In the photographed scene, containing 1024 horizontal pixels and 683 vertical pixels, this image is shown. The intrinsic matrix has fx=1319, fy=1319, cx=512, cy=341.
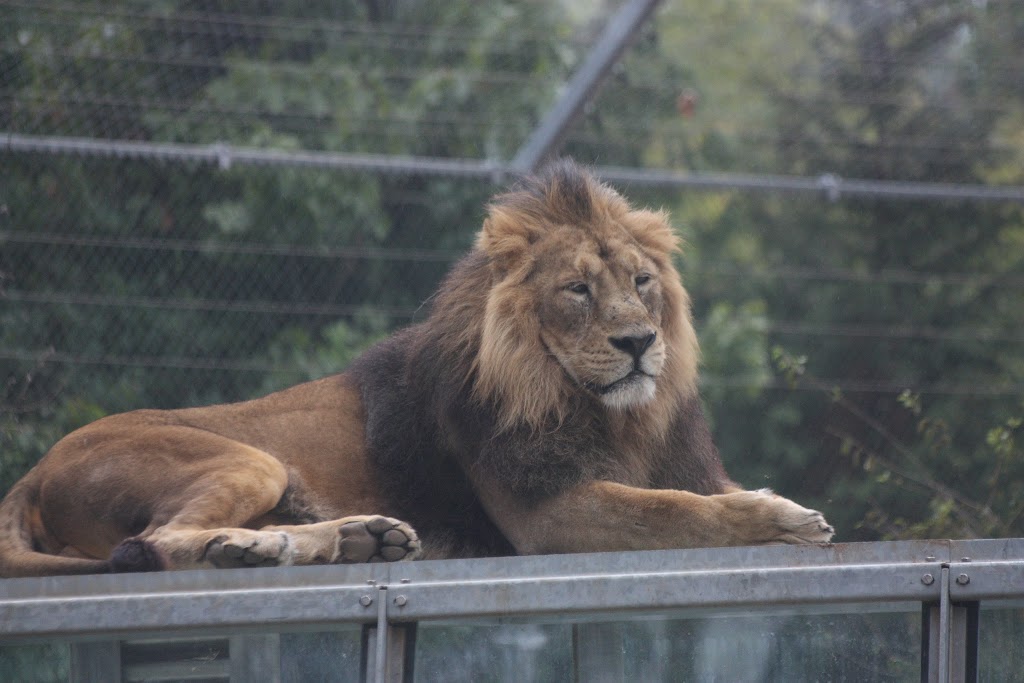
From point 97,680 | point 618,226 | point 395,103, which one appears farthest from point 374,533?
point 395,103

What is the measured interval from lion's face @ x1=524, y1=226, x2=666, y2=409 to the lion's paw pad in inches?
33.9

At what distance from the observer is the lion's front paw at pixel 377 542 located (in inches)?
116

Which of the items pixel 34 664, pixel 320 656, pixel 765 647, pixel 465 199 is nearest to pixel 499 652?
pixel 320 656

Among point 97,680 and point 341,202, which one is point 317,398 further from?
point 341,202

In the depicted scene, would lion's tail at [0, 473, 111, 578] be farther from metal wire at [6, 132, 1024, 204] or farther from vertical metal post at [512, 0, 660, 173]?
vertical metal post at [512, 0, 660, 173]

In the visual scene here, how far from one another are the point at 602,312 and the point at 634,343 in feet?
0.39

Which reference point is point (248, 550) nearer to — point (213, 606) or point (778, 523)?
point (213, 606)

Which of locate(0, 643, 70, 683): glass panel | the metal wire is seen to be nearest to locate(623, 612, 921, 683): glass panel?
locate(0, 643, 70, 683): glass panel

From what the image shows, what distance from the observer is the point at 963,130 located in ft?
28.3

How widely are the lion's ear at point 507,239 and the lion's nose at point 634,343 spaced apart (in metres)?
0.35

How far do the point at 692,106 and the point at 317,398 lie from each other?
5413 mm

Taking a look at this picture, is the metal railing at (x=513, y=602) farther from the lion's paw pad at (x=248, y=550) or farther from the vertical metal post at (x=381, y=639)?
the lion's paw pad at (x=248, y=550)

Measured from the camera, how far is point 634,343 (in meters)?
3.27

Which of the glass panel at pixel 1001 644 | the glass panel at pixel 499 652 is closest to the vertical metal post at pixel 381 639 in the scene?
the glass panel at pixel 499 652
